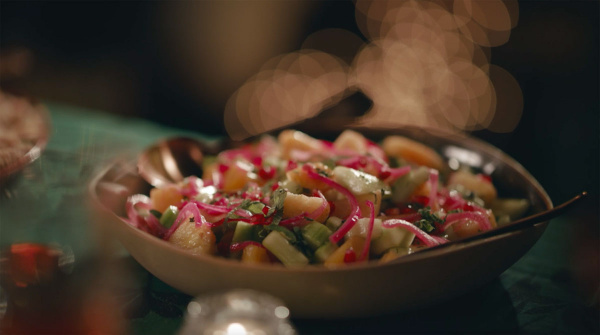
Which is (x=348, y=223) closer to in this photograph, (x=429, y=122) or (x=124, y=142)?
(x=124, y=142)

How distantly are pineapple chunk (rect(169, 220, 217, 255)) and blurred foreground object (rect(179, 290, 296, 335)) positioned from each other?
45 centimetres

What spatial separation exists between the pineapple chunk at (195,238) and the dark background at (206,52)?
10.5ft

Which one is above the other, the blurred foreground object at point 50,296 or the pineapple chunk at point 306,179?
the pineapple chunk at point 306,179

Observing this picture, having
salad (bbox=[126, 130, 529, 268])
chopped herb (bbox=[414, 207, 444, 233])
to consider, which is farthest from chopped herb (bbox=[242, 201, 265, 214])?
chopped herb (bbox=[414, 207, 444, 233])

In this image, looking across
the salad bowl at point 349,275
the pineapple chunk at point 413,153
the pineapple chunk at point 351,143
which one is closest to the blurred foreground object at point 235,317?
the salad bowl at point 349,275

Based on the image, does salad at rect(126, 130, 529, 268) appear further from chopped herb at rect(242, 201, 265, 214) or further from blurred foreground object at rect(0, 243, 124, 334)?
blurred foreground object at rect(0, 243, 124, 334)

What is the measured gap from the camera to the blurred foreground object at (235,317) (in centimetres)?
77

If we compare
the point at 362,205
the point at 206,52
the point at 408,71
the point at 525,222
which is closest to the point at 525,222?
the point at 525,222

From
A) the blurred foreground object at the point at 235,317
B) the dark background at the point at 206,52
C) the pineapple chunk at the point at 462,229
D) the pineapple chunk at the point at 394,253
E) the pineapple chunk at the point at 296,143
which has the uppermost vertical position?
the blurred foreground object at the point at 235,317

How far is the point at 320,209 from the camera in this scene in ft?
4.30

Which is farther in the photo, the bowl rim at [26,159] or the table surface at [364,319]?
the bowl rim at [26,159]

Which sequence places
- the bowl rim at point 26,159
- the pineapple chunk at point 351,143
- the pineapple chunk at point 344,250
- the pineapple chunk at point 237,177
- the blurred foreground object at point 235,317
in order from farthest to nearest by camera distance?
1. the pineapple chunk at point 351,143
2. the pineapple chunk at point 237,177
3. the bowl rim at point 26,159
4. the pineapple chunk at point 344,250
5. the blurred foreground object at point 235,317

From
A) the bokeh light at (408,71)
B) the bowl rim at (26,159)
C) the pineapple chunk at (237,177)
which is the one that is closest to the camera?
the bowl rim at (26,159)

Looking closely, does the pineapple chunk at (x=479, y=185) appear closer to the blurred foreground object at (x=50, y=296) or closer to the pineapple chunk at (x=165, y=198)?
the pineapple chunk at (x=165, y=198)
